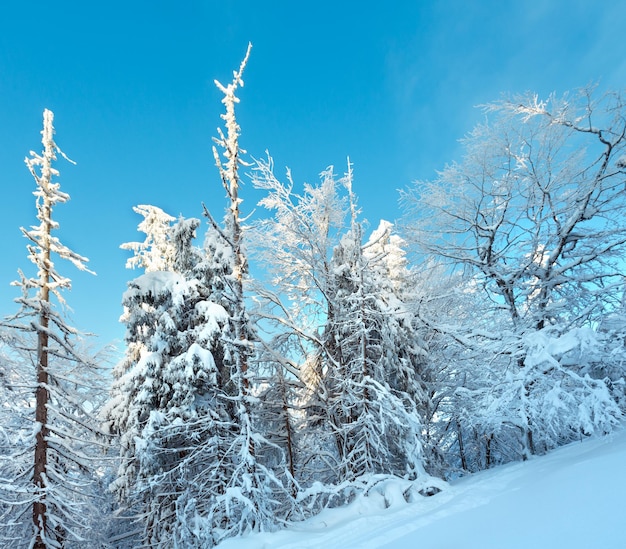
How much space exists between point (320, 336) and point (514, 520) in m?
8.78

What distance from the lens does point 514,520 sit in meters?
3.61

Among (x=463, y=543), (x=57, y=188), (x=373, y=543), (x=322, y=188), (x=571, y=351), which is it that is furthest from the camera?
(x=322, y=188)

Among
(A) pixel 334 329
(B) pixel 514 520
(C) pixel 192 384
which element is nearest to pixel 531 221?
(A) pixel 334 329

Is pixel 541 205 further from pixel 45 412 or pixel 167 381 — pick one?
pixel 45 412

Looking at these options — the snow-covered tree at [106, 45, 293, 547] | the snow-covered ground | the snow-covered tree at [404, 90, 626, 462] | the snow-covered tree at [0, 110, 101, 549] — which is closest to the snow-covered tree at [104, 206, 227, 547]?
the snow-covered tree at [106, 45, 293, 547]

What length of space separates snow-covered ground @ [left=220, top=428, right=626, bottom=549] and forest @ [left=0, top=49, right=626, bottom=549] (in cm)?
139

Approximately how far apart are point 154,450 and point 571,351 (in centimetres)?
966

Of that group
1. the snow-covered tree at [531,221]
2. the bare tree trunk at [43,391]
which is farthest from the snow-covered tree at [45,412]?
the snow-covered tree at [531,221]

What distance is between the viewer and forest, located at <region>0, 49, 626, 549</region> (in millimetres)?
7977

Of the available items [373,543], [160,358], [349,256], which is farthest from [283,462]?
[373,543]

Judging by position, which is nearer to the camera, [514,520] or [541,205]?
[514,520]

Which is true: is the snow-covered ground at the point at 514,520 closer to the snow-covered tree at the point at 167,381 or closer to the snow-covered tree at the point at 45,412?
the snow-covered tree at the point at 167,381

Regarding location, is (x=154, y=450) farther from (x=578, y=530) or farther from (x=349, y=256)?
(x=578, y=530)

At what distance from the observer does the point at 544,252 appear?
30.7 ft
